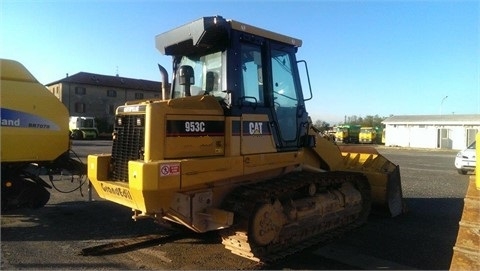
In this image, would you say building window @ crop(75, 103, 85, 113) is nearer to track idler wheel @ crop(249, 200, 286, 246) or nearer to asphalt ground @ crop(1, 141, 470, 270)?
asphalt ground @ crop(1, 141, 470, 270)

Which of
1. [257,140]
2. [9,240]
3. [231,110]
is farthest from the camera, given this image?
[9,240]

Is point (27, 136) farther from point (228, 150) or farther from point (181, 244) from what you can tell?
point (228, 150)

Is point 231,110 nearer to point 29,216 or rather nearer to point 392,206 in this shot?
point 392,206

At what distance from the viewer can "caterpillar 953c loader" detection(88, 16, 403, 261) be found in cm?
480

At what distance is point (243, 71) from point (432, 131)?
143 feet

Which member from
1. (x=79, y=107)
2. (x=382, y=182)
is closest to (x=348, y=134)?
(x=79, y=107)

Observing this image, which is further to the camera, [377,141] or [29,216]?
[377,141]

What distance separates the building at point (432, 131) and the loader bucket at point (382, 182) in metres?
36.7

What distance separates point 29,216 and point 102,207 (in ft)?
4.51

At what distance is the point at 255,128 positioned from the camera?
18.2 feet

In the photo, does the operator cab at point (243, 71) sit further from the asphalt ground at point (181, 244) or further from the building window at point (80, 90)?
the building window at point (80, 90)

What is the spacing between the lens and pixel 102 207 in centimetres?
852

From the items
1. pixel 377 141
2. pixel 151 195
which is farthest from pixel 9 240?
pixel 377 141

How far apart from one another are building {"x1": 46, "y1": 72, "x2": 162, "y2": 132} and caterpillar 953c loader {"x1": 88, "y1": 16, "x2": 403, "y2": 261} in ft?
179
